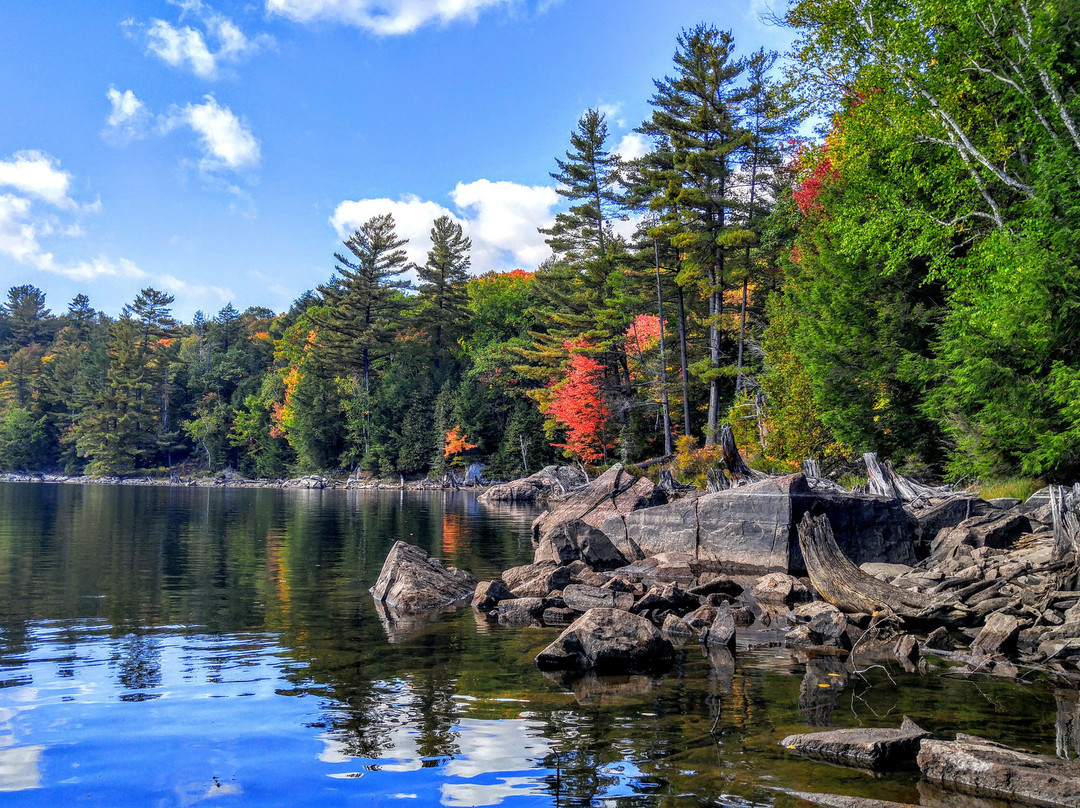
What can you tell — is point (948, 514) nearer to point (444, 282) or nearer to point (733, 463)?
point (733, 463)

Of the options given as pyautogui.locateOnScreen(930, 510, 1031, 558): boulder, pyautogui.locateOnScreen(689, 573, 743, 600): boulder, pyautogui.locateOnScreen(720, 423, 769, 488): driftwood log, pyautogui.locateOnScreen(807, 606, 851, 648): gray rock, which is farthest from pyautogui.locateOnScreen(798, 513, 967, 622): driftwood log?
pyautogui.locateOnScreen(720, 423, 769, 488): driftwood log

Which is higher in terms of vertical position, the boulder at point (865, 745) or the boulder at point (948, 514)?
the boulder at point (948, 514)

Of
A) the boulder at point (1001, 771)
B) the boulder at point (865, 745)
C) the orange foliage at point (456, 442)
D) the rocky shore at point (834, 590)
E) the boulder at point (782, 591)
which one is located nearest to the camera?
the boulder at point (1001, 771)

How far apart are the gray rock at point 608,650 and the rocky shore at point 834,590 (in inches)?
0.8

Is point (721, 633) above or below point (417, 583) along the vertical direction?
below

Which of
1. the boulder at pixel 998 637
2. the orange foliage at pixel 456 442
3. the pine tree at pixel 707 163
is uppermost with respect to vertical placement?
the pine tree at pixel 707 163

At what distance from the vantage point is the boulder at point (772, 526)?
13.9 metres

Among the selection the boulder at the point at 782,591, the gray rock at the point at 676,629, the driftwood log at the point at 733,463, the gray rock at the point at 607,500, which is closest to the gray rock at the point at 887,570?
the boulder at the point at 782,591

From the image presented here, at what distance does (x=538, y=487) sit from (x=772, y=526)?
32.7m

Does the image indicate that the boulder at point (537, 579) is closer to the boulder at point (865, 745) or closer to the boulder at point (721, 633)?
the boulder at point (721, 633)

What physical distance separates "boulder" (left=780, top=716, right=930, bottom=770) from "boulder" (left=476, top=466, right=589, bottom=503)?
3927 centimetres

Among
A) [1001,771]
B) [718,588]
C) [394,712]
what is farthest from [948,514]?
[394,712]

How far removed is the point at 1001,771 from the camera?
4582 millimetres

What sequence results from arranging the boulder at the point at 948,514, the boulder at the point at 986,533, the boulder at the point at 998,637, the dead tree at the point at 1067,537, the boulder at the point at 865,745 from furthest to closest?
the boulder at the point at 948,514 → the boulder at the point at 986,533 → the dead tree at the point at 1067,537 → the boulder at the point at 998,637 → the boulder at the point at 865,745
